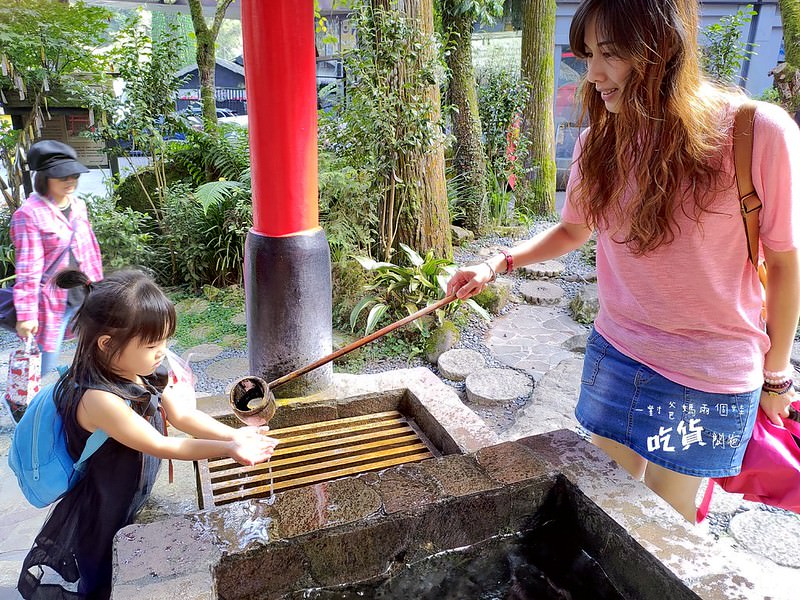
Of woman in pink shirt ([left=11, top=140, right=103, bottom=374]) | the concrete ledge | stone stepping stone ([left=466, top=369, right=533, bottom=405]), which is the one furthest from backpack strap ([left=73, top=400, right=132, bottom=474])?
stone stepping stone ([left=466, top=369, right=533, bottom=405])

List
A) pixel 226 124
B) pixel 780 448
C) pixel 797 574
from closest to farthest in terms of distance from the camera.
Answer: pixel 780 448, pixel 797 574, pixel 226 124

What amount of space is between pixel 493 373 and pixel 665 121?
10.7 feet

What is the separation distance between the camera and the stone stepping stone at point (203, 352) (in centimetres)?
500

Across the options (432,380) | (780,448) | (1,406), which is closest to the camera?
(780,448)

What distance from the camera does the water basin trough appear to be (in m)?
1.52

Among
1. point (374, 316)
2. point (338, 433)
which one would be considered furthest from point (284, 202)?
point (374, 316)

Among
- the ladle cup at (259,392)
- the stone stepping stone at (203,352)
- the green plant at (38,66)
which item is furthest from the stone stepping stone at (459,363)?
the green plant at (38,66)

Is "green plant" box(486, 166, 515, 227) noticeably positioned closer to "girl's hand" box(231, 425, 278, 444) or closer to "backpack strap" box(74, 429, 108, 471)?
"girl's hand" box(231, 425, 278, 444)

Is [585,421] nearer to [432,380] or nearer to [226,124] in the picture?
[432,380]

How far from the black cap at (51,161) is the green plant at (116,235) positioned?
10.1 ft

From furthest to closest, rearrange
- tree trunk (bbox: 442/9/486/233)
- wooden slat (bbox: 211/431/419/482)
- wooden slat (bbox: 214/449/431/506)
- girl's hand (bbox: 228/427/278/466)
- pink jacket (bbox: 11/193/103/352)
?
1. tree trunk (bbox: 442/9/486/233)
2. pink jacket (bbox: 11/193/103/352)
3. wooden slat (bbox: 211/431/419/482)
4. wooden slat (bbox: 214/449/431/506)
5. girl's hand (bbox: 228/427/278/466)

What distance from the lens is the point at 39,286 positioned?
309 cm

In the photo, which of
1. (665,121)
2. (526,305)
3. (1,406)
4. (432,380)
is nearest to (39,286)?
(1,406)

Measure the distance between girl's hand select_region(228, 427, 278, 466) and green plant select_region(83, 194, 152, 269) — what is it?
4858 mm
